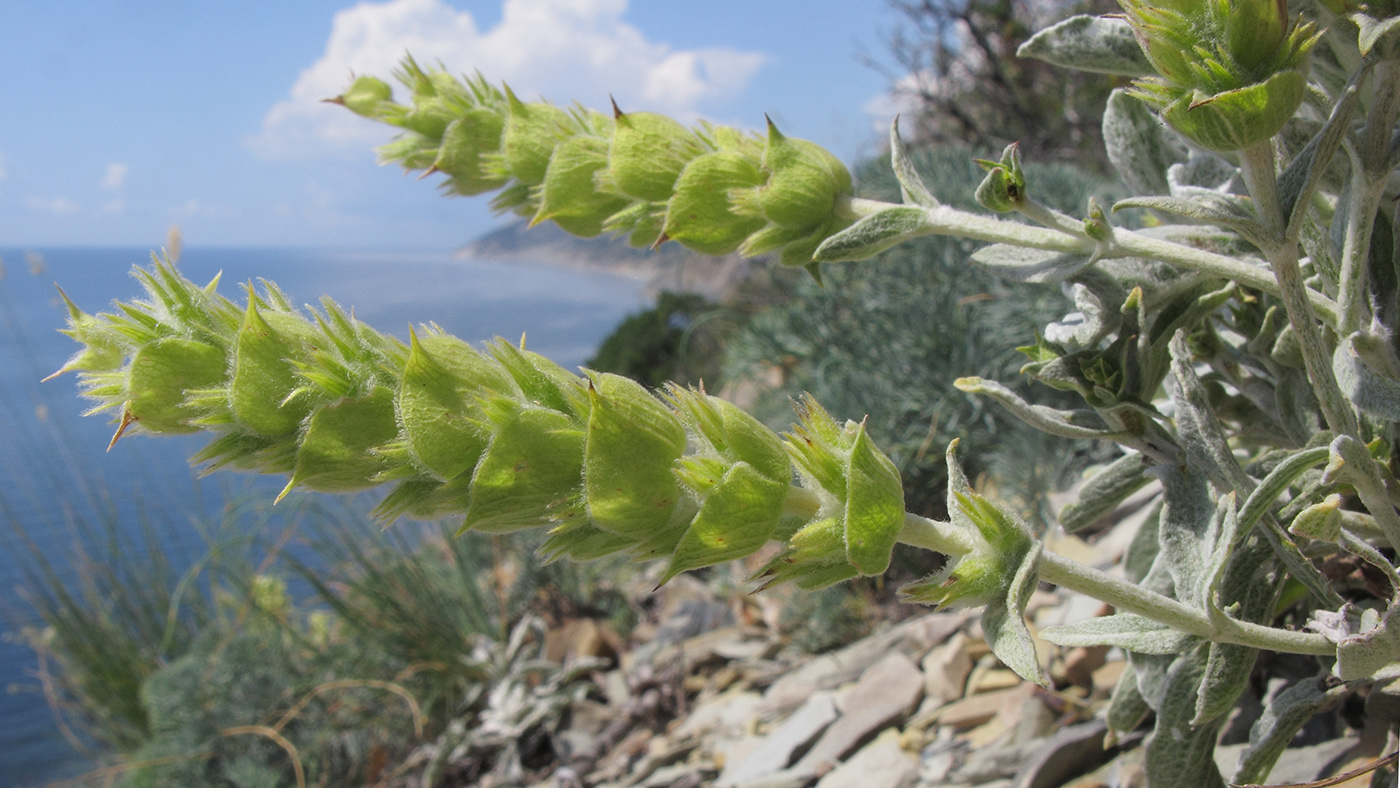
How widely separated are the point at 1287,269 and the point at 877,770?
1213mm

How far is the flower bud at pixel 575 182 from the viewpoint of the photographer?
82cm

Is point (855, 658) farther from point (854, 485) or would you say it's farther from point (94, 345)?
point (94, 345)

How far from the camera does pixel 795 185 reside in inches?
29.5

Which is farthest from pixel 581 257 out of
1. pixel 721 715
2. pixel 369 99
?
pixel 369 99

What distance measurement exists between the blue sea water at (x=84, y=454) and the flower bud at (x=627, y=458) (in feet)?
0.26

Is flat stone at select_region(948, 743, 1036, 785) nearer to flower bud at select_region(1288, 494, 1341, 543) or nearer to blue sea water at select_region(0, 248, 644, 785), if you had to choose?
flower bud at select_region(1288, 494, 1341, 543)

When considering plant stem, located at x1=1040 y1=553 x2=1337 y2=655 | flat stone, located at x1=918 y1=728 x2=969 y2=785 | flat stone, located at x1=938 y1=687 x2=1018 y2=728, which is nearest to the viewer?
plant stem, located at x1=1040 y1=553 x2=1337 y2=655

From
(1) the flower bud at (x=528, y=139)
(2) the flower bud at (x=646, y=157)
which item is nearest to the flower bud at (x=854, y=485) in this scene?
(2) the flower bud at (x=646, y=157)

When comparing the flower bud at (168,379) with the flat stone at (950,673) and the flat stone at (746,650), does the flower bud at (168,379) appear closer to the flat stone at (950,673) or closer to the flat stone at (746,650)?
the flat stone at (950,673)

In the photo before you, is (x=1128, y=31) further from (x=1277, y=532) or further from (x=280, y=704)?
(x=280, y=704)

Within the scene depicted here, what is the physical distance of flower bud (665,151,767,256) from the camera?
746 millimetres

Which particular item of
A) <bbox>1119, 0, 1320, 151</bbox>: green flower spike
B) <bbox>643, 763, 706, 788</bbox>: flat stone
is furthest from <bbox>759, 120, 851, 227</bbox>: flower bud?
<bbox>643, 763, 706, 788</bbox>: flat stone

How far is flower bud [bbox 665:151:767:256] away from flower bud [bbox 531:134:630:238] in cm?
10

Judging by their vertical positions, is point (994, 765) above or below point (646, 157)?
below
